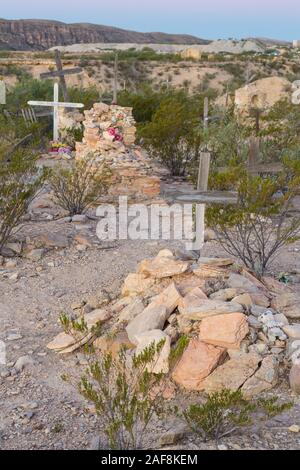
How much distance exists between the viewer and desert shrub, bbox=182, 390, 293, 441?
376 centimetres

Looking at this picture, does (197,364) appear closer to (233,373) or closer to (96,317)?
(233,373)

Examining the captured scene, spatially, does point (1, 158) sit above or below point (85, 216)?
above

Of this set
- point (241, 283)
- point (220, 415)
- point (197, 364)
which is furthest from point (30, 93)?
point (220, 415)

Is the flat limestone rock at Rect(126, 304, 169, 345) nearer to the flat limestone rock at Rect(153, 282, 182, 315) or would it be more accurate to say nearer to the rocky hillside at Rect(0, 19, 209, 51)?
the flat limestone rock at Rect(153, 282, 182, 315)

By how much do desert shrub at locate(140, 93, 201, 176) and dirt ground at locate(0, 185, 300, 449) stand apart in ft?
17.0

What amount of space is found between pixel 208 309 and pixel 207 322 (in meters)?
0.16

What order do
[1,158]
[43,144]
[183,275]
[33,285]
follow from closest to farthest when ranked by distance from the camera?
1. [183,275]
2. [33,285]
3. [1,158]
4. [43,144]

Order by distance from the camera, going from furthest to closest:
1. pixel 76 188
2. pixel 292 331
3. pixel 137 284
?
pixel 76 188 < pixel 137 284 < pixel 292 331

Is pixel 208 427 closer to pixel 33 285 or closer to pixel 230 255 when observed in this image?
pixel 33 285

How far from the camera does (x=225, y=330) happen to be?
4.80 metres

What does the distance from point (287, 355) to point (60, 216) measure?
5.16m

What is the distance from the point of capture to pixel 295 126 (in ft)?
41.8

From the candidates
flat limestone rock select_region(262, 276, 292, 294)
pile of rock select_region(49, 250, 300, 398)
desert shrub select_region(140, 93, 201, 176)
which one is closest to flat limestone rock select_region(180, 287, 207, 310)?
pile of rock select_region(49, 250, 300, 398)
